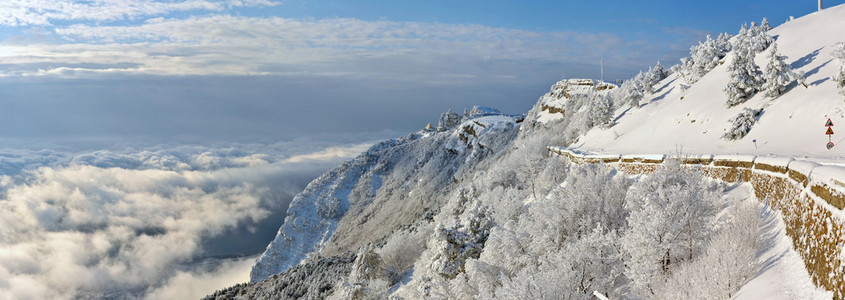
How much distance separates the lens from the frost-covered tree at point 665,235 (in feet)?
60.1

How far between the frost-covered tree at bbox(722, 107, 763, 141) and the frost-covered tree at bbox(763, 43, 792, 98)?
2.78m

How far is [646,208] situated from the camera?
20156 millimetres

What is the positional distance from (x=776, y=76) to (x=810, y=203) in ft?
99.9

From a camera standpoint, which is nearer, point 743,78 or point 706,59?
point 743,78

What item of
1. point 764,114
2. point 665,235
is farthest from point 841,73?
point 665,235

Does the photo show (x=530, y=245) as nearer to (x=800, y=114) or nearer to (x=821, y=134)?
(x=821, y=134)

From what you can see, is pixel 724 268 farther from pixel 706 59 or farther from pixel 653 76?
pixel 653 76

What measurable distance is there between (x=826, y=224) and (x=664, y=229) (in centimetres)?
644

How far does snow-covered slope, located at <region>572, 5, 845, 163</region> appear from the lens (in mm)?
31531

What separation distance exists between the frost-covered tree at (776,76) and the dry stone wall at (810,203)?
18439mm

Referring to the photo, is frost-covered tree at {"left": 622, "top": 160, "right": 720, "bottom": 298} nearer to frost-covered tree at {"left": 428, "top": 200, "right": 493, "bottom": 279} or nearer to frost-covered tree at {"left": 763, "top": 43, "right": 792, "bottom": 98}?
frost-covered tree at {"left": 428, "top": 200, "right": 493, "bottom": 279}

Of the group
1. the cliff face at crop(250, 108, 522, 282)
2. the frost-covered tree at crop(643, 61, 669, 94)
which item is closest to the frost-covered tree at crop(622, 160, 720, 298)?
the frost-covered tree at crop(643, 61, 669, 94)

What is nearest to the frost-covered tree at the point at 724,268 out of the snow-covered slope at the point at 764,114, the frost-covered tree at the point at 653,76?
the snow-covered slope at the point at 764,114

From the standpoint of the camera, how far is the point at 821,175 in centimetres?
1455
